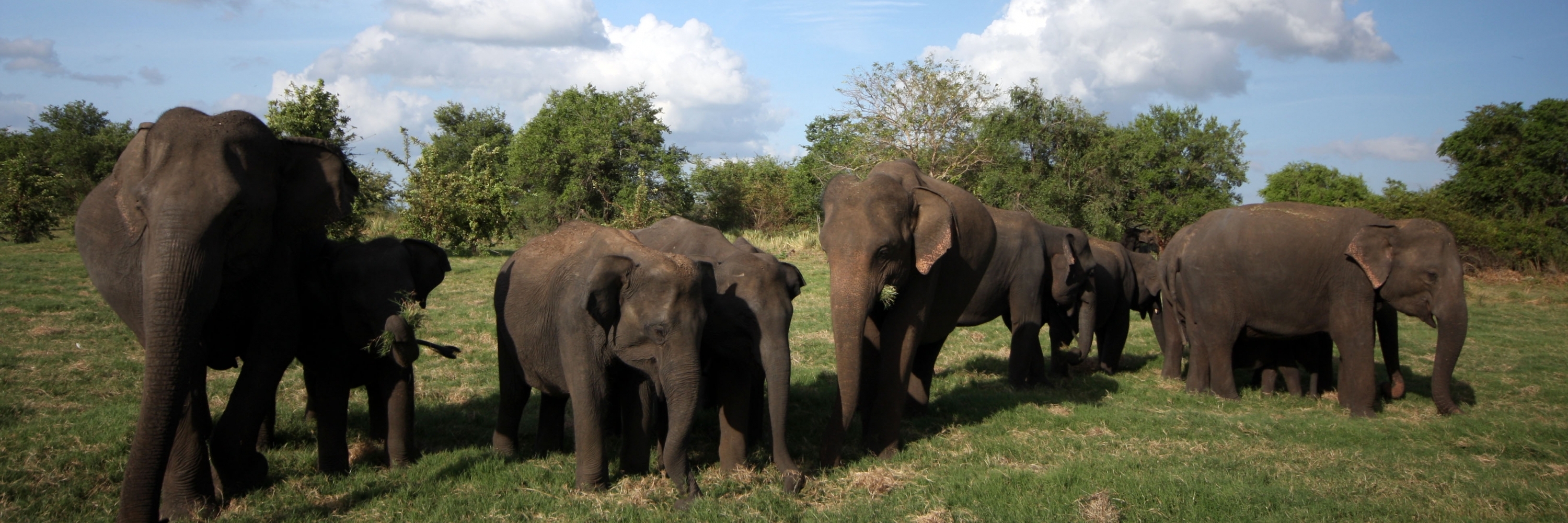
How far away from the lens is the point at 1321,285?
416 inches

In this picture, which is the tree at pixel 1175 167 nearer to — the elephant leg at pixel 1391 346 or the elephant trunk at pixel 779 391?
the elephant leg at pixel 1391 346

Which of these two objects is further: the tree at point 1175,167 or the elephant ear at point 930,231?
the tree at point 1175,167

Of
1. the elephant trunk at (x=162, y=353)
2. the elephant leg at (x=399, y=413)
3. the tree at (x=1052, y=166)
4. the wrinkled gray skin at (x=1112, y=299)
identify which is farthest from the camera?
the tree at (x=1052, y=166)

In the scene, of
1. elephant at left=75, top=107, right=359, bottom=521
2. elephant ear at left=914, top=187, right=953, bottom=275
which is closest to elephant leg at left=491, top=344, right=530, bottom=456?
elephant at left=75, top=107, right=359, bottom=521

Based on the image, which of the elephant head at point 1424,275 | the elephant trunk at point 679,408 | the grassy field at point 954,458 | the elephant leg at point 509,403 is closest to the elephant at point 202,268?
the grassy field at point 954,458

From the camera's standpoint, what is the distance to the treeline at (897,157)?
2825cm

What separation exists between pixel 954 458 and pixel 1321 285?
5.59 m

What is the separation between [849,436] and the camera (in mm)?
8727

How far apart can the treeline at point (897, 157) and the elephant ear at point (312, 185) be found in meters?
12.7

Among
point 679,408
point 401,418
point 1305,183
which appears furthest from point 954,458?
point 1305,183

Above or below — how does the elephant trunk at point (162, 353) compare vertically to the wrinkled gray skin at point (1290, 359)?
above

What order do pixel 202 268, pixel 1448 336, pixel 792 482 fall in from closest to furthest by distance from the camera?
pixel 202 268, pixel 792 482, pixel 1448 336

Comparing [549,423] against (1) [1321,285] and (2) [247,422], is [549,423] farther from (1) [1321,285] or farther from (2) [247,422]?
(1) [1321,285]

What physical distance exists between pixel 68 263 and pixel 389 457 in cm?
1919
